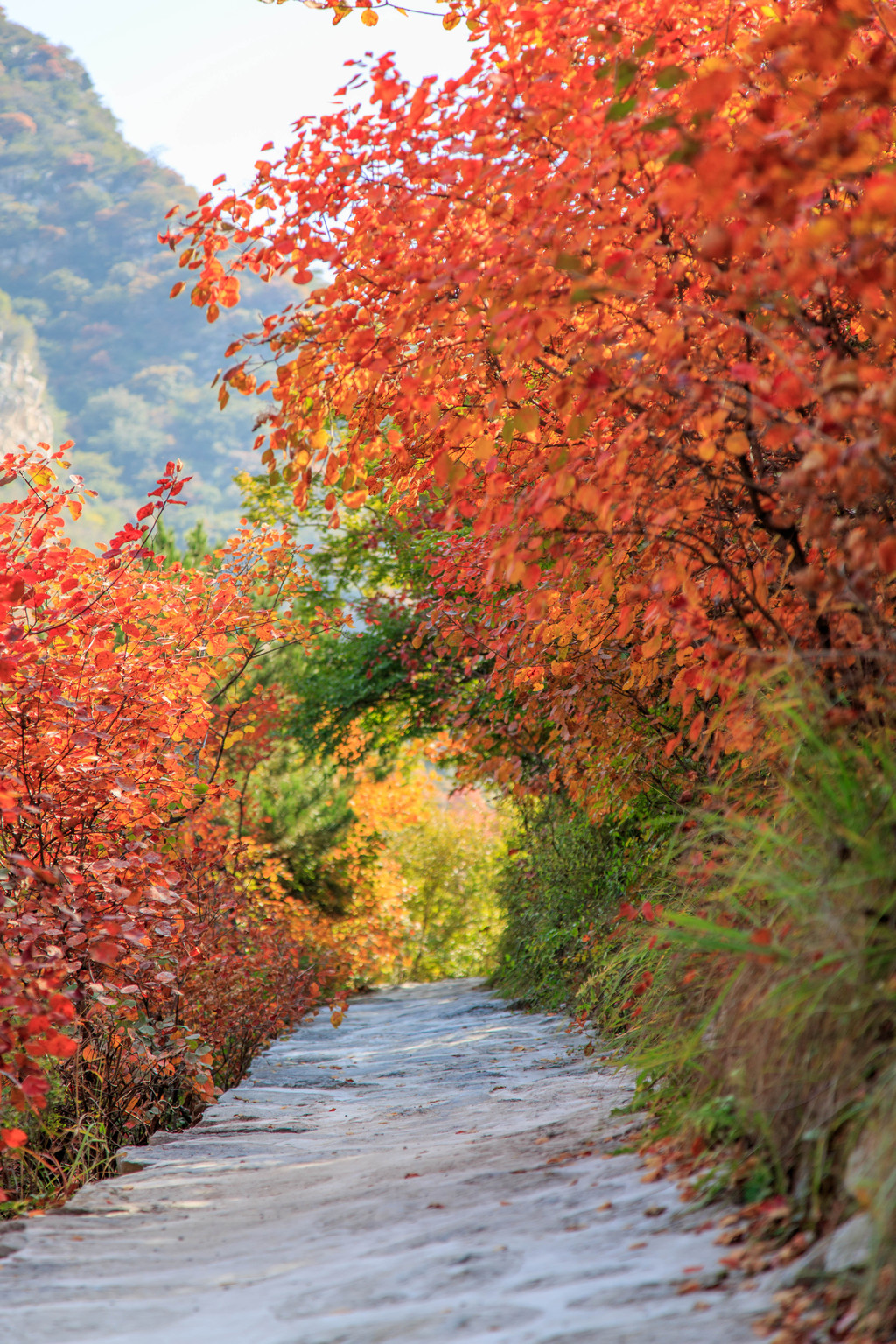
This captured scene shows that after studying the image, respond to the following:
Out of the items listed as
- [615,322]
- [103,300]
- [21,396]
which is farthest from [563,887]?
[103,300]

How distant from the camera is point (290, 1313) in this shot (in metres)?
1.76

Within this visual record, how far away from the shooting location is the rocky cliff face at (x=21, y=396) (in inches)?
1992

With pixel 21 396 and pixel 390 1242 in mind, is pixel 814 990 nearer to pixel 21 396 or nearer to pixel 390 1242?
pixel 390 1242

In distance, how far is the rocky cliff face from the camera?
50.6 metres

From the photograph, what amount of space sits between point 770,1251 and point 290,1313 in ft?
2.73

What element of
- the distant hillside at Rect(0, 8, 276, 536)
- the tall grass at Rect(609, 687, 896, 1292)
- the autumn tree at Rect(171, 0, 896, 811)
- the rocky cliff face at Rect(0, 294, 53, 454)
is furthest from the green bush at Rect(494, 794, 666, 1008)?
the rocky cliff face at Rect(0, 294, 53, 454)

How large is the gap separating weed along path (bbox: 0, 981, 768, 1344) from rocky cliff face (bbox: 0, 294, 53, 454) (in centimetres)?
5212

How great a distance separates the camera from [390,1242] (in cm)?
204

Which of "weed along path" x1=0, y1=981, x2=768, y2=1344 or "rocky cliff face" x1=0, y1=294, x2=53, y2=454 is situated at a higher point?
"rocky cliff face" x1=0, y1=294, x2=53, y2=454

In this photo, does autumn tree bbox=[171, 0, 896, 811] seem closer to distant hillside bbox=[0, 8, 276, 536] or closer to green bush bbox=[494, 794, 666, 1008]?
green bush bbox=[494, 794, 666, 1008]

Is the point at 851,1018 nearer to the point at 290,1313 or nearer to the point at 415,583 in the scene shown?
the point at 290,1313

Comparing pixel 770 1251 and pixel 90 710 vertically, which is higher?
pixel 90 710

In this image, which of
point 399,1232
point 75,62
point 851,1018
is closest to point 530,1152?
point 399,1232

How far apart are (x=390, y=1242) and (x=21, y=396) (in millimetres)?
55921
